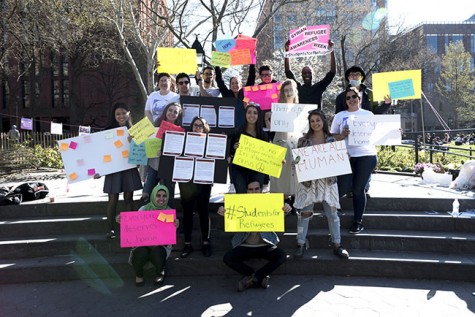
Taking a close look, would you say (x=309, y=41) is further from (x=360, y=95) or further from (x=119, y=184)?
(x=119, y=184)

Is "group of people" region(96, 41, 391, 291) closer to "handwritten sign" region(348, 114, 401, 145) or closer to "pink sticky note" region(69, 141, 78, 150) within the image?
"handwritten sign" region(348, 114, 401, 145)

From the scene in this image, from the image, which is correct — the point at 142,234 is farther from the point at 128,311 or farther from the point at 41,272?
the point at 41,272

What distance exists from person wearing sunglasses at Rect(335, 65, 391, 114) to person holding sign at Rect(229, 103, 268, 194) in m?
1.35

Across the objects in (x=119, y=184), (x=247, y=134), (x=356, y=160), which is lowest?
(x=119, y=184)

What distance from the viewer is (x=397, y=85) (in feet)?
18.4

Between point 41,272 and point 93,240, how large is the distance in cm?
71

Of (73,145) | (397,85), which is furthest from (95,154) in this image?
(397,85)

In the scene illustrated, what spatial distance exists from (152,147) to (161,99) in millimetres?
885

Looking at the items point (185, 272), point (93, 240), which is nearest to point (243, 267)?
point (185, 272)

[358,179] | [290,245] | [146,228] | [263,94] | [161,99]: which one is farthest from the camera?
[263,94]

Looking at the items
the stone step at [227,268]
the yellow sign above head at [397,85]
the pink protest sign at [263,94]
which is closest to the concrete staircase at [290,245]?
the stone step at [227,268]

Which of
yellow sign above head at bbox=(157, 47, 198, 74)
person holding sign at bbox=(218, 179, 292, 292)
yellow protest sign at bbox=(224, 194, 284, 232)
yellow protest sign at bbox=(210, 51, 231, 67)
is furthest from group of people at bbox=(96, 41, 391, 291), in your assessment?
yellow protest sign at bbox=(210, 51, 231, 67)

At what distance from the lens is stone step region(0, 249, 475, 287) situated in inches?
169

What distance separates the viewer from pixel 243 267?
13.5 ft
